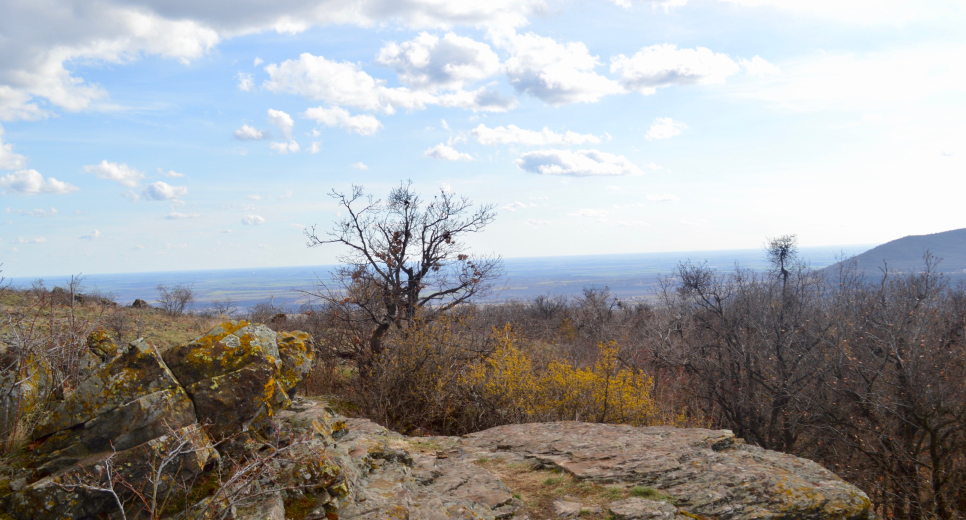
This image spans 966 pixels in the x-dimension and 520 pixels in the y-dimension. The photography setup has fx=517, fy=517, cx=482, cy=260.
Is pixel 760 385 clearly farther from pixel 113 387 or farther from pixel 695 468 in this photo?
pixel 113 387

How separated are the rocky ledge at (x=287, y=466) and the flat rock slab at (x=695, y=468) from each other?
2cm

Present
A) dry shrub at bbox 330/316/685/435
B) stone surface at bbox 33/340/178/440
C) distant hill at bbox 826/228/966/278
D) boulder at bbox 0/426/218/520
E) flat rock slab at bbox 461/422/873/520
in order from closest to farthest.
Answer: boulder at bbox 0/426/218/520 → stone surface at bbox 33/340/178/440 → flat rock slab at bbox 461/422/873/520 → dry shrub at bbox 330/316/685/435 → distant hill at bbox 826/228/966/278

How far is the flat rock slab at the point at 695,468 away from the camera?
5.36 m

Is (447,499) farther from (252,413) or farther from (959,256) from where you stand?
(959,256)

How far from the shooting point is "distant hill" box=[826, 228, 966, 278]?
335ft

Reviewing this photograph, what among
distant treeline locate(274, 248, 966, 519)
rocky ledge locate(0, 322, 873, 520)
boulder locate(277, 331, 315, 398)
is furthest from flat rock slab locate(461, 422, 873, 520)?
boulder locate(277, 331, 315, 398)

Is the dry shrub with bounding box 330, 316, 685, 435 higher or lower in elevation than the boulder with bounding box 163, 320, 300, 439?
lower

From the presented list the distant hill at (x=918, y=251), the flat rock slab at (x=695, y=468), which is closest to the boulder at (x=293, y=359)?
the flat rock slab at (x=695, y=468)

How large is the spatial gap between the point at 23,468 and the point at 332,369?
348 inches

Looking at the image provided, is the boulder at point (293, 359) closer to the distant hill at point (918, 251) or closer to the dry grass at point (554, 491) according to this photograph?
the dry grass at point (554, 491)

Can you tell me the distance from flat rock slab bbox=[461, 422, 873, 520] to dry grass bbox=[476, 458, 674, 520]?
17cm

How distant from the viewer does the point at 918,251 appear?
109875mm

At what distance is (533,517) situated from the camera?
5.08 m

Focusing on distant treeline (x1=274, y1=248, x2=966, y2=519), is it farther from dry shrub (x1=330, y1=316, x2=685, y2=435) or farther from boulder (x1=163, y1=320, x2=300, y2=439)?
boulder (x1=163, y1=320, x2=300, y2=439)
